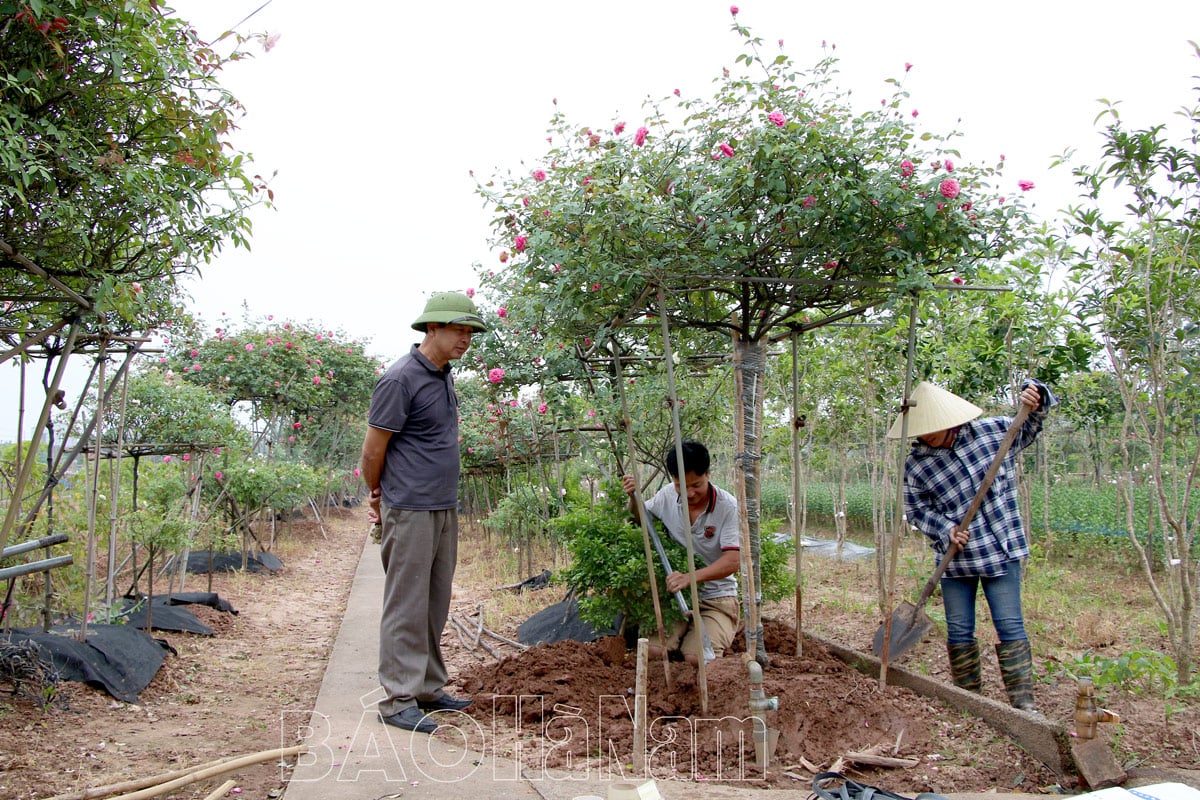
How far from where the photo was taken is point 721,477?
567 inches

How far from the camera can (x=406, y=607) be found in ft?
12.4

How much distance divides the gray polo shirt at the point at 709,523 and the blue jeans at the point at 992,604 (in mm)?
998

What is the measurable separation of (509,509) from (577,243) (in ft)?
22.9

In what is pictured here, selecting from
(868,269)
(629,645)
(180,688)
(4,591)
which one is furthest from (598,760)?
(4,591)

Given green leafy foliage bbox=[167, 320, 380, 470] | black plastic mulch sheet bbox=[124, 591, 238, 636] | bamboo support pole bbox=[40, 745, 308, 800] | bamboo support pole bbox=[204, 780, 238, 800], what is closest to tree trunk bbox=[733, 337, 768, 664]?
bamboo support pole bbox=[40, 745, 308, 800]

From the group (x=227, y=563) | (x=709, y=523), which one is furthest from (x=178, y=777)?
(x=227, y=563)

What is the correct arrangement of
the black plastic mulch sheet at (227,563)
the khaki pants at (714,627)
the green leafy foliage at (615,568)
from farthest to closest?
1. the black plastic mulch sheet at (227,563)
2. the khaki pants at (714,627)
3. the green leafy foliage at (615,568)

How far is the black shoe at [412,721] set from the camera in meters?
3.59

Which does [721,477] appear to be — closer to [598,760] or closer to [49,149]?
[598,760]

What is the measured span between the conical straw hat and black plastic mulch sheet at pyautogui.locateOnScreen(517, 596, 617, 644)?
2.22 metres

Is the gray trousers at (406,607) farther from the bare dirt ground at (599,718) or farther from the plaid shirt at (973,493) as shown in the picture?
the plaid shirt at (973,493)

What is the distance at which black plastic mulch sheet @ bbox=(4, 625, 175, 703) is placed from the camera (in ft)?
13.8

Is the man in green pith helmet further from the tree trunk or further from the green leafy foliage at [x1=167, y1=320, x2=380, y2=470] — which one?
the green leafy foliage at [x1=167, y1=320, x2=380, y2=470]

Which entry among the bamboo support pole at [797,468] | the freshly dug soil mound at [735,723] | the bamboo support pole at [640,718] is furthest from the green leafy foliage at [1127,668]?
the bamboo support pole at [640,718]
